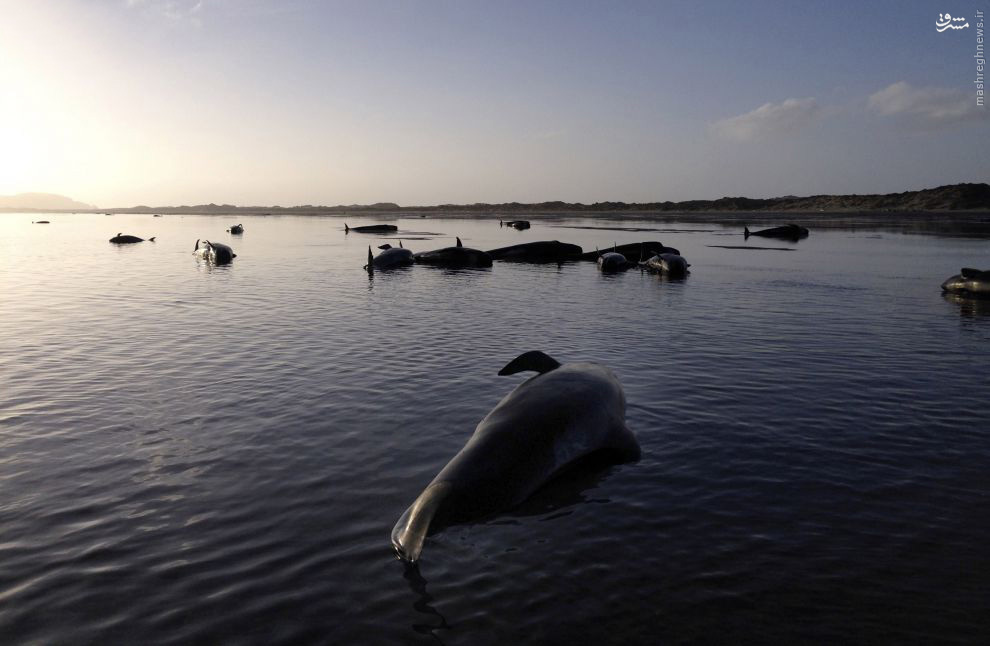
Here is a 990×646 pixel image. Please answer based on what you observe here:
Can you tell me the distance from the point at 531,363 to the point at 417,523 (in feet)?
13.5

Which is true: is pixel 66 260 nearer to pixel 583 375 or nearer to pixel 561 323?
pixel 561 323

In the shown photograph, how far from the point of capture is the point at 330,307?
69.8ft

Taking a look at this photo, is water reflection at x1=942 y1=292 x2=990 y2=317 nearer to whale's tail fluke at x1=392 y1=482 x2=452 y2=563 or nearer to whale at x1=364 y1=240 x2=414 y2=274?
whale's tail fluke at x1=392 y1=482 x2=452 y2=563

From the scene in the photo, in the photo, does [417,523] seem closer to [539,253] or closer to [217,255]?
[217,255]

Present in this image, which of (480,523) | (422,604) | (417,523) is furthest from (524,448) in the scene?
(422,604)

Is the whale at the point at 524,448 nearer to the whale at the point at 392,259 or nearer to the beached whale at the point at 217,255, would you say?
the whale at the point at 392,259

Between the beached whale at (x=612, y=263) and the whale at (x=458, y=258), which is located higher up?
the whale at (x=458, y=258)

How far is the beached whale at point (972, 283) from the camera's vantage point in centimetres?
2255

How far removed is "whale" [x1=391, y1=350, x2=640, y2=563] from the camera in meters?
6.45

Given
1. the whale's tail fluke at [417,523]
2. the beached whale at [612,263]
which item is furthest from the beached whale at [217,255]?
the whale's tail fluke at [417,523]

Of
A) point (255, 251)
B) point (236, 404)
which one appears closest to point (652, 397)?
point (236, 404)

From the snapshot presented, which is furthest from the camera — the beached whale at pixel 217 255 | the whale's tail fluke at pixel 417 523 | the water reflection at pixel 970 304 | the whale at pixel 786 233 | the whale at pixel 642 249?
the whale at pixel 786 233

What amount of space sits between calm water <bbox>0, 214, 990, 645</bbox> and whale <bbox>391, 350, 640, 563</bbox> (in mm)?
229

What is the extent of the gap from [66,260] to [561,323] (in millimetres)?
34961
